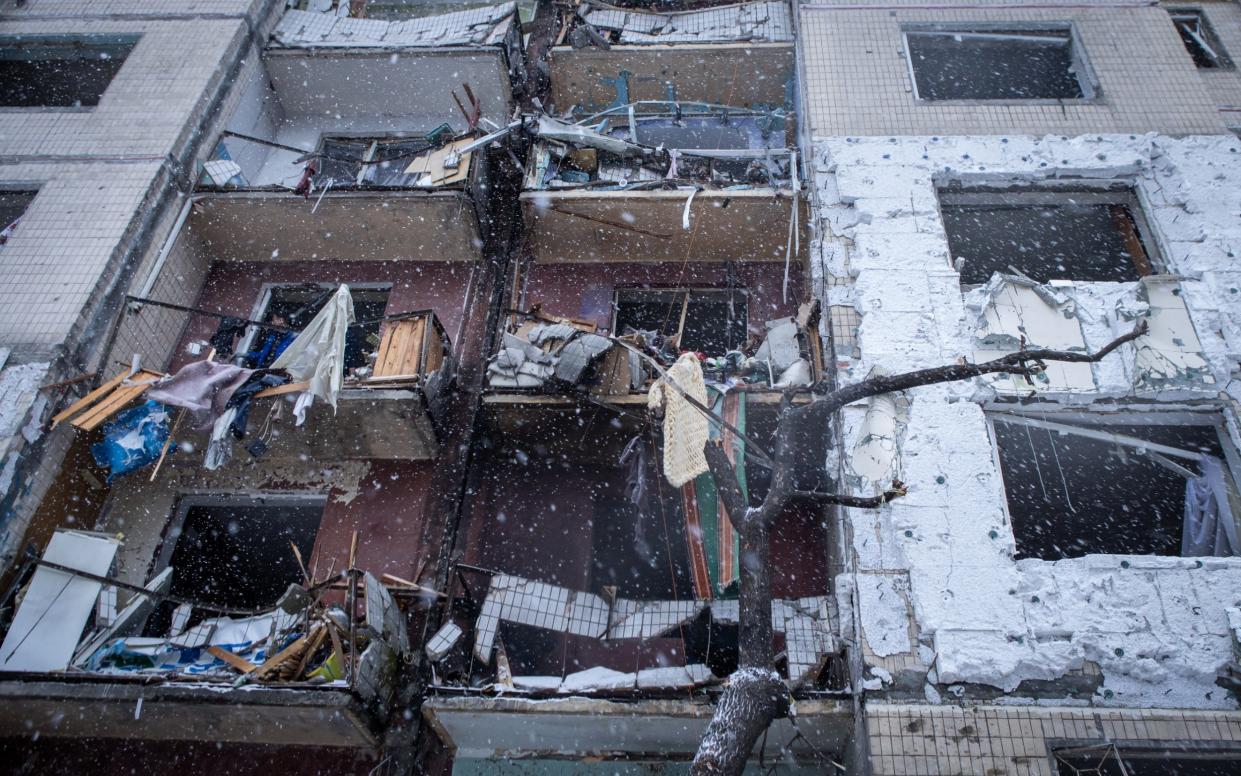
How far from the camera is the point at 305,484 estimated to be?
9.04 meters

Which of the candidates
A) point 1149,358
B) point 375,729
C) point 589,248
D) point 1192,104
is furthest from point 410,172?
point 1192,104

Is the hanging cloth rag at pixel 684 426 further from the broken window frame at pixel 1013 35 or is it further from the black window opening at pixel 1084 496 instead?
the broken window frame at pixel 1013 35

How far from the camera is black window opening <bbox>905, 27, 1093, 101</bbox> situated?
31.0 feet

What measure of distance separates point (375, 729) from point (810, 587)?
193 inches

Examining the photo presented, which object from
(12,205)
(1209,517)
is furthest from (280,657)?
(1209,517)

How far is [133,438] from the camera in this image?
801cm

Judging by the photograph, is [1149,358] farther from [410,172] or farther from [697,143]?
[410,172]

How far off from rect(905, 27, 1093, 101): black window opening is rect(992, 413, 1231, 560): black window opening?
4711mm

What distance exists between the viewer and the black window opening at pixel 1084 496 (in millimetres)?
8203

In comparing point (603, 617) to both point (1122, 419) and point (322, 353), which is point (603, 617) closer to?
point (322, 353)

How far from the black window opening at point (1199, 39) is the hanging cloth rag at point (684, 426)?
865cm

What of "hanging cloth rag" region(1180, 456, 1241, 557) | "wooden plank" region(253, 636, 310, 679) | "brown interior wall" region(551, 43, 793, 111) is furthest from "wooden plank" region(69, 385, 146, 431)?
"hanging cloth rag" region(1180, 456, 1241, 557)

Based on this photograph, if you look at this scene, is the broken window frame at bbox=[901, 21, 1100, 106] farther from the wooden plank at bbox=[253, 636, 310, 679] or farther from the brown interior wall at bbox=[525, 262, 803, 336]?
the wooden plank at bbox=[253, 636, 310, 679]

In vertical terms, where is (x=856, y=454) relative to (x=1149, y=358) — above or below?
below
